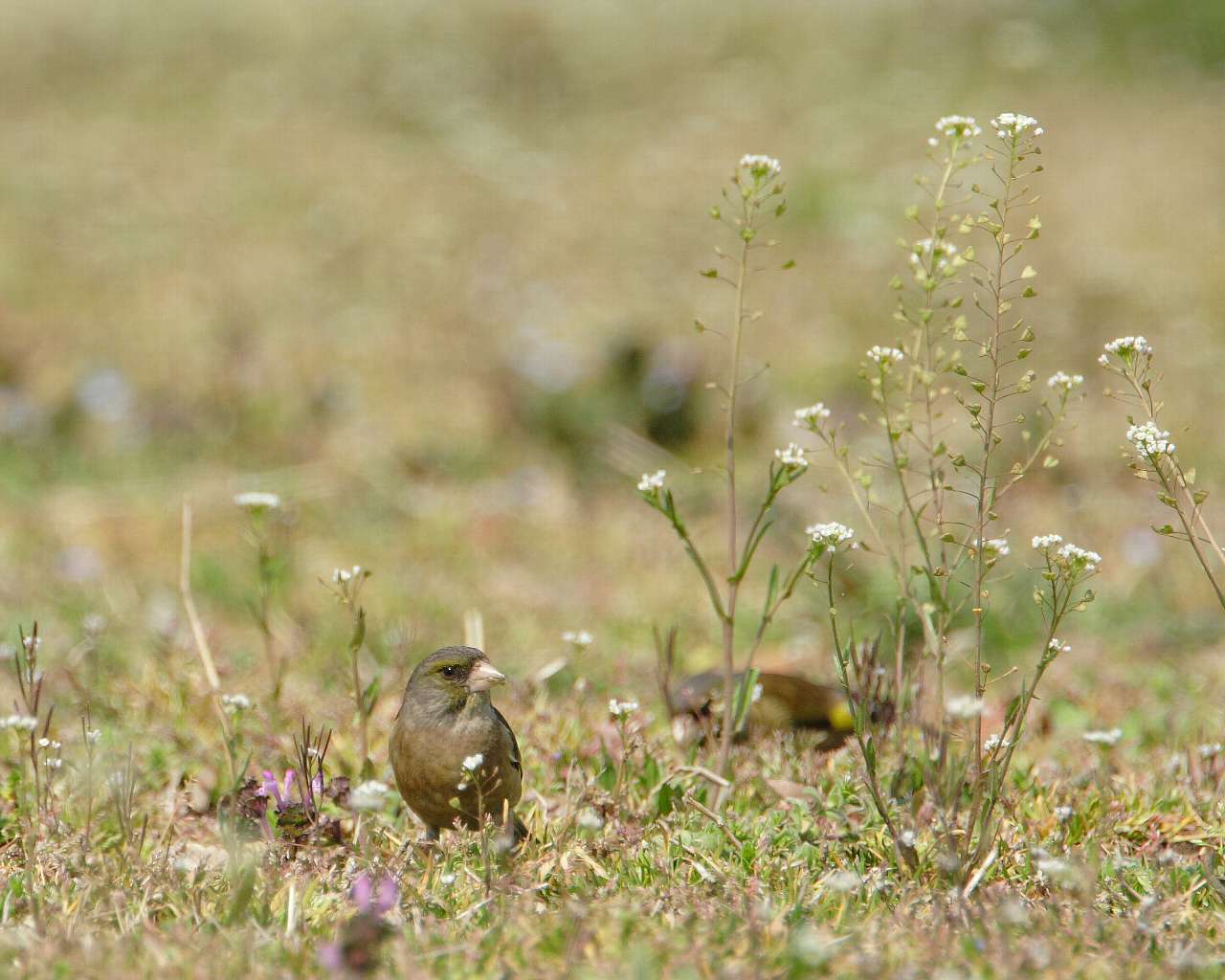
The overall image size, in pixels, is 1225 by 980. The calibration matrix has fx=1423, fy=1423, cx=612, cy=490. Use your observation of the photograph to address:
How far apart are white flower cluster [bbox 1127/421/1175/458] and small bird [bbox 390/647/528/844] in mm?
1427

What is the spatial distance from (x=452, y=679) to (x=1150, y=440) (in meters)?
1.54

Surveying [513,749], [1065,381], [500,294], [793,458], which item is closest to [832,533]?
[793,458]

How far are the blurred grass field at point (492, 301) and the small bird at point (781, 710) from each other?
0.46m

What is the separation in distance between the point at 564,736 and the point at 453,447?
3.75 meters

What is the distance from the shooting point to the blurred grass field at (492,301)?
5.24 metres

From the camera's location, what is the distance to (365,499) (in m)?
6.77

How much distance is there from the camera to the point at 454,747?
3027mm

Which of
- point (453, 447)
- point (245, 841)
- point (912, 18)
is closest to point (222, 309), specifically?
point (453, 447)

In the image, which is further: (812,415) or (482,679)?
(482,679)

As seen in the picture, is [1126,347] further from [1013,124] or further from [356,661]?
[356,661]

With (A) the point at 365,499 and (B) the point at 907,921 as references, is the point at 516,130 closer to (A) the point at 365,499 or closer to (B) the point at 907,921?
(A) the point at 365,499

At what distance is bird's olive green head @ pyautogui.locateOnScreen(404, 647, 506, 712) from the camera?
123 inches

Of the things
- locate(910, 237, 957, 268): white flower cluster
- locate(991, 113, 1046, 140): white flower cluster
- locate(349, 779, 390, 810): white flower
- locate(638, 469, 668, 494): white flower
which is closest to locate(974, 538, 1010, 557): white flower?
locate(910, 237, 957, 268): white flower cluster

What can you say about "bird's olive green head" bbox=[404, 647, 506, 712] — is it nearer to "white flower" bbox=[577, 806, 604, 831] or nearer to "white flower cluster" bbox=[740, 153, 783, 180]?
"white flower" bbox=[577, 806, 604, 831]
